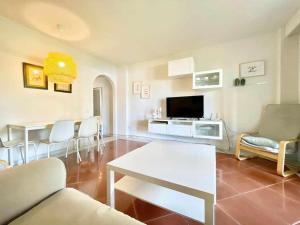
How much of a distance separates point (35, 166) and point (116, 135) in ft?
13.1

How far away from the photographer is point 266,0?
198 centimetres

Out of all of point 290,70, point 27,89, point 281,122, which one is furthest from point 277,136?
point 27,89

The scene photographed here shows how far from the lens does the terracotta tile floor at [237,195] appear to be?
4.28 feet

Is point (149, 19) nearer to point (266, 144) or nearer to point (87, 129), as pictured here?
point (87, 129)

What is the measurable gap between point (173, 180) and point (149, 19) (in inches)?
92.8

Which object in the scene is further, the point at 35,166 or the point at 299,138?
the point at 299,138

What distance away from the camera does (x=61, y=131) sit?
2.48m

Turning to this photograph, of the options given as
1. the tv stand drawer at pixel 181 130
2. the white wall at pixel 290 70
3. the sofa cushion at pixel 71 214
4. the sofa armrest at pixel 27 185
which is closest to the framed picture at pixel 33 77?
the sofa armrest at pixel 27 185

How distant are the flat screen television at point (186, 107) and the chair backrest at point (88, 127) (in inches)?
70.6

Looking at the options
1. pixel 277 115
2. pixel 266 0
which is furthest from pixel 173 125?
pixel 266 0

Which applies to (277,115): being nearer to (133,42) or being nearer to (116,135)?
(133,42)

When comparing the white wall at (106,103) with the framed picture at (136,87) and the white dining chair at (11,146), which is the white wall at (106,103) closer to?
the framed picture at (136,87)

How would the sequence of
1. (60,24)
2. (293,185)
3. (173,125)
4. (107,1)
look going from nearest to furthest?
(293,185), (107,1), (60,24), (173,125)

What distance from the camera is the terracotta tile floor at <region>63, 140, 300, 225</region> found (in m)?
1.31
